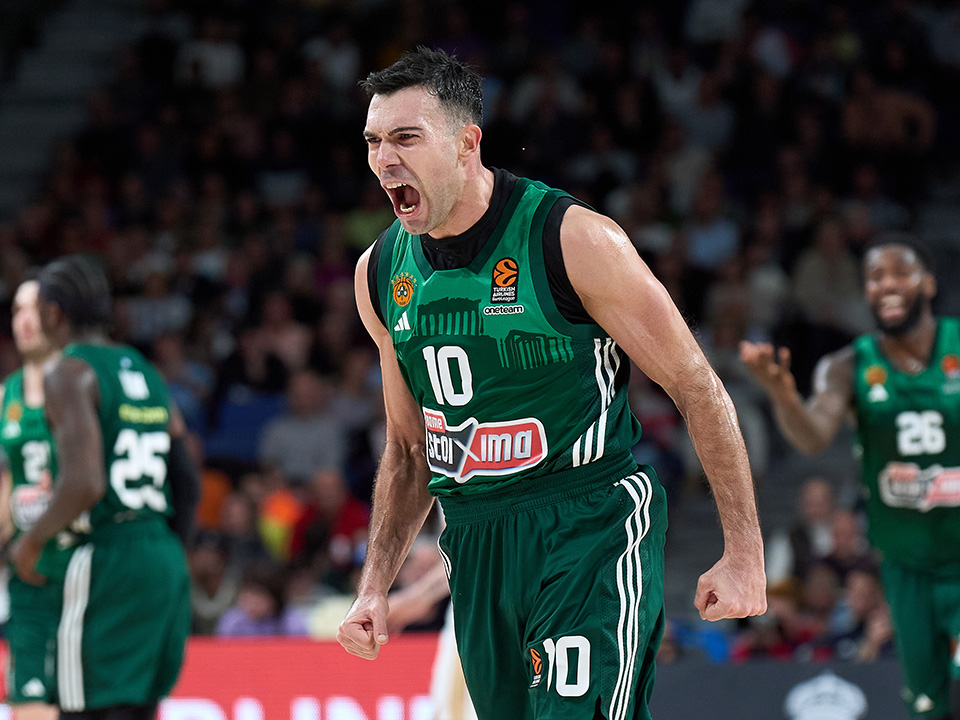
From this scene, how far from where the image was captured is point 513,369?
11.3 ft

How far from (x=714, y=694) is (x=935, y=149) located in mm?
7772

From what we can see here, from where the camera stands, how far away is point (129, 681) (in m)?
5.75

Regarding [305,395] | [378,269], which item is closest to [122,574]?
[378,269]

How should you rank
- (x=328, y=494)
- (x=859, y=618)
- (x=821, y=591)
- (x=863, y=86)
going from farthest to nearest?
(x=863, y=86)
(x=328, y=494)
(x=821, y=591)
(x=859, y=618)

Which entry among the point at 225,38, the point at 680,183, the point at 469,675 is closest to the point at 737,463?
the point at 469,675

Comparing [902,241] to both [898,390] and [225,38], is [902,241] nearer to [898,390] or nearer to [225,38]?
[898,390]

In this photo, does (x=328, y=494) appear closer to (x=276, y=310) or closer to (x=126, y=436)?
(x=276, y=310)

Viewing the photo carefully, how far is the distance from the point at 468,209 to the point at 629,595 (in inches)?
43.7

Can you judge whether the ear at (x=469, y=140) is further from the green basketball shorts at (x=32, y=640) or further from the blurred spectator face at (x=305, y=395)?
the blurred spectator face at (x=305, y=395)

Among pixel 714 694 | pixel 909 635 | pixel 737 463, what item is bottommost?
pixel 714 694

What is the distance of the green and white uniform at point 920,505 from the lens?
611 centimetres

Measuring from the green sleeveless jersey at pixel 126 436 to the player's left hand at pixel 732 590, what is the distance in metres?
3.41

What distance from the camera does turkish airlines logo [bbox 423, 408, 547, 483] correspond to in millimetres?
3420

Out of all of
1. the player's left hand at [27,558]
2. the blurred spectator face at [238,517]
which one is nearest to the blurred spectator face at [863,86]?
the blurred spectator face at [238,517]
